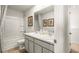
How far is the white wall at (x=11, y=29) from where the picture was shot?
1.06 metres

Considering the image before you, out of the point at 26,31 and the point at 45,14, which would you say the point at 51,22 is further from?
the point at 26,31

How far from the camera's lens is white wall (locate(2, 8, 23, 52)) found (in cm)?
106

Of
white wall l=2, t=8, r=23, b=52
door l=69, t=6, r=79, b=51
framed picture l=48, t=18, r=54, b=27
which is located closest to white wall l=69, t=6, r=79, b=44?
door l=69, t=6, r=79, b=51

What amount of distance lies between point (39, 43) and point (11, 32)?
1.47 feet

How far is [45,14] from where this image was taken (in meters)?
1.19

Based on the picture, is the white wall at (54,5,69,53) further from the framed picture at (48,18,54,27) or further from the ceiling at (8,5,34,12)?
the ceiling at (8,5,34,12)

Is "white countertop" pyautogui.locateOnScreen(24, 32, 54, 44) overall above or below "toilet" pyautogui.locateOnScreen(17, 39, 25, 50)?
above

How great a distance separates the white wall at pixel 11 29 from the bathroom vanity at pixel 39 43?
6.2 inches

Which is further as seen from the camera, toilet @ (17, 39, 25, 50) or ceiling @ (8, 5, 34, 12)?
toilet @ (17, 39, 25, 50)

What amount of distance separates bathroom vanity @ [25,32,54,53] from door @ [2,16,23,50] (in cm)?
14

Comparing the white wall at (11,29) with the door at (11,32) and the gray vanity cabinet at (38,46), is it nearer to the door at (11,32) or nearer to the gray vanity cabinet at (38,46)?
the door at (11,32)
